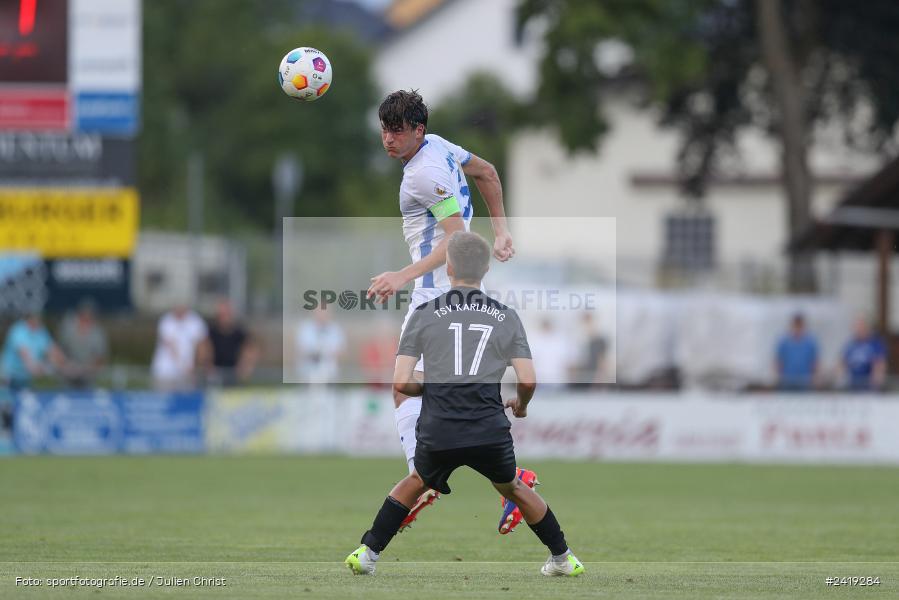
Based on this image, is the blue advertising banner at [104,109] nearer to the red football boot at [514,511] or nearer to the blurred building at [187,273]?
the blurred building at [187,273]

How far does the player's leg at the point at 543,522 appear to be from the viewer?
8391mm

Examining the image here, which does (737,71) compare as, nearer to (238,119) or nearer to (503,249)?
(503,249)

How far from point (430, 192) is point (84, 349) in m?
15.4

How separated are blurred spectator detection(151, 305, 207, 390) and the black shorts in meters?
15.2

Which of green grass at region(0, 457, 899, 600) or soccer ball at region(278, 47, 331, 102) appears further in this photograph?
soccer ball at region(278, 47, 331, 102)

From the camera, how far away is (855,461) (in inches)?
873

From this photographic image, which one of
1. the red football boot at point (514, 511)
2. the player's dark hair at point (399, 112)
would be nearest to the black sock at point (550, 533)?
the red football boot at point (514, 511)

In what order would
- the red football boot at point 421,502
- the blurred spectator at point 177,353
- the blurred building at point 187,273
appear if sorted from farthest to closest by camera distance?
the blurred building at point 187,273, the blurred spectator at point 177,353, the red football boot at point 421,502

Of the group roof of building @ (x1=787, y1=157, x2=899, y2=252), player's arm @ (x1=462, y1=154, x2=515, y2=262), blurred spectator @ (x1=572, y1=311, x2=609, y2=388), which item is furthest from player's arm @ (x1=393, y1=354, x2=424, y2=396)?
roof of building @ (x1=787, y1=157, x2=899, y2=252)

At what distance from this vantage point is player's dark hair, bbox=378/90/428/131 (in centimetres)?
880

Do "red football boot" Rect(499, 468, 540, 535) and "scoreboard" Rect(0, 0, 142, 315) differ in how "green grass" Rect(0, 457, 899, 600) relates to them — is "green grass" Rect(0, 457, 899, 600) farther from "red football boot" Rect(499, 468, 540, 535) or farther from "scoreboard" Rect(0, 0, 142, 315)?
"scoreboard" Rect(0, 0, 142, 315)

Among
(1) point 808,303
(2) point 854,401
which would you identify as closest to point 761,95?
(1) point 808,303

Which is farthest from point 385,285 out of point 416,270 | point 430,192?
point 430,192

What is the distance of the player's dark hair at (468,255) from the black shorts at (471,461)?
2.83 feet
